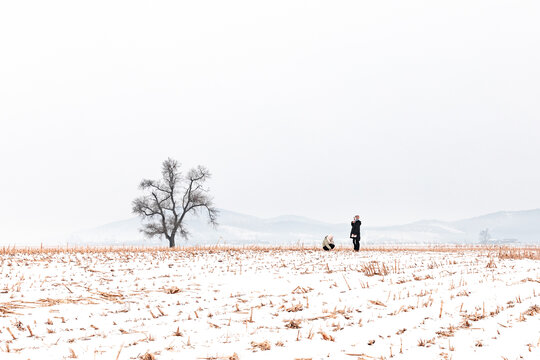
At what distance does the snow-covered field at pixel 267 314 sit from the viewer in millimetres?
7051

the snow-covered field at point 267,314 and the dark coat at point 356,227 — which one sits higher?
the dark coat at point 356,227

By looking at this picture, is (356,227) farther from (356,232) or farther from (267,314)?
(267,314)

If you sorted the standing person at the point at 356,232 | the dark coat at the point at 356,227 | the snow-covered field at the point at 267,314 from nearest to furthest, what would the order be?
the snow-covered field at the point at 267,314, the standing person at the point at 356,232, the dark coat at the point at 356,227

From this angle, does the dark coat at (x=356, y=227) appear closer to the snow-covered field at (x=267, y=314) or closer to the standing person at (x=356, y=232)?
the standing person at (x=356, y=232)

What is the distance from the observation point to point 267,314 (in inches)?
384

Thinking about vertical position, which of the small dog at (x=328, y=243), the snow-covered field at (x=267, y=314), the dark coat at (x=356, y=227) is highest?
the dark coat at (x=356, y=227)

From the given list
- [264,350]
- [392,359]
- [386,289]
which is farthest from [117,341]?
[386,289]

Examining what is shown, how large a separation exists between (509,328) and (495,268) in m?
11.0

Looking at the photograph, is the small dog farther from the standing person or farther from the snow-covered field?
the snow-covered field

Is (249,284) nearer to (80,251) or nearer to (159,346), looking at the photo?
(159,346)

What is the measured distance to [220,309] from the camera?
34.8 feet

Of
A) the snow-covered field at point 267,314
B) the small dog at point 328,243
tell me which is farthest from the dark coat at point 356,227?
the snow-covered field at point 267,314

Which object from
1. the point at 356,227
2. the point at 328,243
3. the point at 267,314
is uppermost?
the point at 356,227

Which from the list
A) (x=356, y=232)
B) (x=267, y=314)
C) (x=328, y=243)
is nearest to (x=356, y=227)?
(x=356, y=232)
